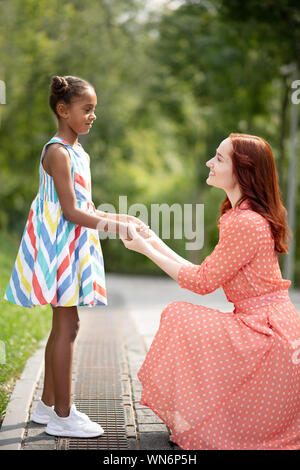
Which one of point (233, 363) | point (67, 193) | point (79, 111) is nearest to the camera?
point (233, 363)

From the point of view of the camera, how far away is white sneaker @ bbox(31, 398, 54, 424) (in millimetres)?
3287

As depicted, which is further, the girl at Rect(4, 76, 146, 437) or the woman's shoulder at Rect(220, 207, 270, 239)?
the girl at Rect(4, 76, 146, 437)

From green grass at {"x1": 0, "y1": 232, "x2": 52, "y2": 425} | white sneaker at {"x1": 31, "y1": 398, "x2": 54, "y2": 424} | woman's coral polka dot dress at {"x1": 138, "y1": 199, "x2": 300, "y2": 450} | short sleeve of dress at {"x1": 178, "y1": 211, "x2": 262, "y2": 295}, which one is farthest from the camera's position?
green grass at {"x1": 0, "y1": 232, "x2": 52, "y2": 425}

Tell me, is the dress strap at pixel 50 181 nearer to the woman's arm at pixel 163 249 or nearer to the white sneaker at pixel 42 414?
the woman's arm at pixel 163 249

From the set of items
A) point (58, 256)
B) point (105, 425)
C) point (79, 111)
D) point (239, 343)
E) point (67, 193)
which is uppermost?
point (79, 111)

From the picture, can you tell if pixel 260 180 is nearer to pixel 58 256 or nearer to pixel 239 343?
pixel 239 343

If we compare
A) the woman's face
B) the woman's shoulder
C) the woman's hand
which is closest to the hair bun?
the woman's hand

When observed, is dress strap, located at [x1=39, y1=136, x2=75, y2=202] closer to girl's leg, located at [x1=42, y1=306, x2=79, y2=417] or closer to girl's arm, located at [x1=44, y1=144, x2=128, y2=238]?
girl's arm, located at [x1=44, y1=144, x2=128, y2=238]

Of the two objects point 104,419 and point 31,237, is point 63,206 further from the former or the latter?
point 104,419

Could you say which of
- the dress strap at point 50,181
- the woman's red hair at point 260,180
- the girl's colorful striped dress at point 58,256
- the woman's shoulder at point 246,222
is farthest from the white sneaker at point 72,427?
A: the woman's red hair at point 260,180

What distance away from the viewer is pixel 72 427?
10.2 ft

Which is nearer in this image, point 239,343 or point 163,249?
point 239,343

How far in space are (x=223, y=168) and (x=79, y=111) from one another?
0.79m

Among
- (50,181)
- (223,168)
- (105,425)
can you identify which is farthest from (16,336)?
(223,168)
